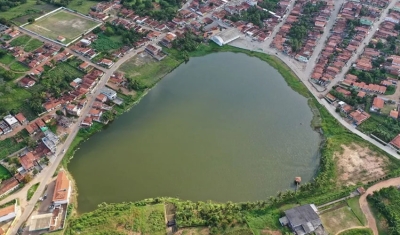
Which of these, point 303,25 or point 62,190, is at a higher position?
point 303,25

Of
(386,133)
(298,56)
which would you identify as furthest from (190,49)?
(386,133)

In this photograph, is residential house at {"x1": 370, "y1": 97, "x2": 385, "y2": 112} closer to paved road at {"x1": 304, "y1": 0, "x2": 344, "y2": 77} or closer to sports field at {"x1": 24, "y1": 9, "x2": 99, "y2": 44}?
paved road at {"x1": 304, "y1": 0, "x2": 344, "y2": 77}

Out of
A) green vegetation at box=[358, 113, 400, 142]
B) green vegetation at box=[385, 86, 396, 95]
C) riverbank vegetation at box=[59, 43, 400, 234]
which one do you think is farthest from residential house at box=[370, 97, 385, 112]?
riverbank vegetation at box=[59, 43, 400, 234]

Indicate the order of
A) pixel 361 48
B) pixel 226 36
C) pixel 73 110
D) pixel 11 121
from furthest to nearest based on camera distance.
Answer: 1. pixel 226 36
2. pixel 361 48
3. pixel 73 110
4. pixel 11 121

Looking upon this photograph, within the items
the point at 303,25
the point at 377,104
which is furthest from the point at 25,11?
the point at 377,104

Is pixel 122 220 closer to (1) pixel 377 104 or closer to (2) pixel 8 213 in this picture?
(2) pixel 8 213

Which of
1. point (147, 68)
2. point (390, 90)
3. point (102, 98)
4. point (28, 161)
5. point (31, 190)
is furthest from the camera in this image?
point (147, 68)
